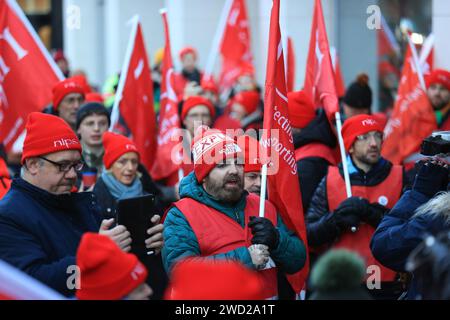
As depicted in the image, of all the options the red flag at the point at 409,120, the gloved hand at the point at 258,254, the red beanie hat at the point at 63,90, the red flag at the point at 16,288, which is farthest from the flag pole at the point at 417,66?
the red flag at the point at 16,288

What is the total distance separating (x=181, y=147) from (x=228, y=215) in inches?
125

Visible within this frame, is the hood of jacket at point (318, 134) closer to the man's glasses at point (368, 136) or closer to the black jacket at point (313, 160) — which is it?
the black jacket at point (313, 160)

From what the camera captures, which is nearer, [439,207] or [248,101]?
[439,207]

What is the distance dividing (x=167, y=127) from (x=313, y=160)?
2.26 meters

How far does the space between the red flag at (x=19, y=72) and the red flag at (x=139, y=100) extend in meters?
0.91

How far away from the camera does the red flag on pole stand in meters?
8.77

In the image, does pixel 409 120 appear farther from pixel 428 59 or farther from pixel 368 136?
pixel 368 136

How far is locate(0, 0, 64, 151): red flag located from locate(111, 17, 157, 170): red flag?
912 millimetres

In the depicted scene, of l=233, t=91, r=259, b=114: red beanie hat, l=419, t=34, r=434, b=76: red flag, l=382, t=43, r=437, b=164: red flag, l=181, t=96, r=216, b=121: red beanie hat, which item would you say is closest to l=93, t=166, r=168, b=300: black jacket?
l=181, t=96, r=216, b=121: red beanie hat

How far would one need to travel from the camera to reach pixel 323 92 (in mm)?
7332

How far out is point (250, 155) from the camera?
656 cm

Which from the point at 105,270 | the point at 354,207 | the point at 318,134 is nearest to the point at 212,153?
the point at 354,207

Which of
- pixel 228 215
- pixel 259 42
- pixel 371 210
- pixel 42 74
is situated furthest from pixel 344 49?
pixel 228 215
